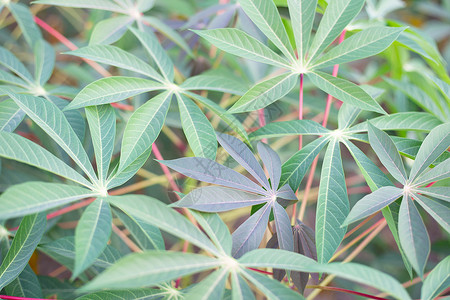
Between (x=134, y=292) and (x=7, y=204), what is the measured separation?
0.25m

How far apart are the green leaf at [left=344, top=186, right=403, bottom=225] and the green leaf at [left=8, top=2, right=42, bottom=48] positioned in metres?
0.87

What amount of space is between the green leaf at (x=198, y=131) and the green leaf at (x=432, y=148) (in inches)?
13.0

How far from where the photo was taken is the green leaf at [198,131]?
0.62 metres

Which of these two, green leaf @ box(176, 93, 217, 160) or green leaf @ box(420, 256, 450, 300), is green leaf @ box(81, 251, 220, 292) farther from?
green leaf @ box(420, 256, 450, 300)

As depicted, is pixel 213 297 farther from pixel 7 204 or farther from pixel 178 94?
pixel 178 94

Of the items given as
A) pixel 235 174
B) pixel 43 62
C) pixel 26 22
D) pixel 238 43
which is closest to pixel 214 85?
pixel 238 43

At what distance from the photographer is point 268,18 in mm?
673

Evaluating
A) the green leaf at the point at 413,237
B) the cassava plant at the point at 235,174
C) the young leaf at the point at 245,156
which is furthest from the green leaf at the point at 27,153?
the green leaf at the point at 413,237

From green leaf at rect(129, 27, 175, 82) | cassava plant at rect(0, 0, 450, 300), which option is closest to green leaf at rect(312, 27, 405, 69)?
cassava plant at rect(0, 0, 450, 300)

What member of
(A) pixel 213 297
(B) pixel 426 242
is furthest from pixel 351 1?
(A) pixel 213 297

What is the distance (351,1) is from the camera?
66 centimetres

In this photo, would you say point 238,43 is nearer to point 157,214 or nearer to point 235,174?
point 235,174

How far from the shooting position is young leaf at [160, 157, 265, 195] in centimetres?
57

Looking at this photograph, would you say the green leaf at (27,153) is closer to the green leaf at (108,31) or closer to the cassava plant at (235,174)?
the cassava plant at (235,174)
